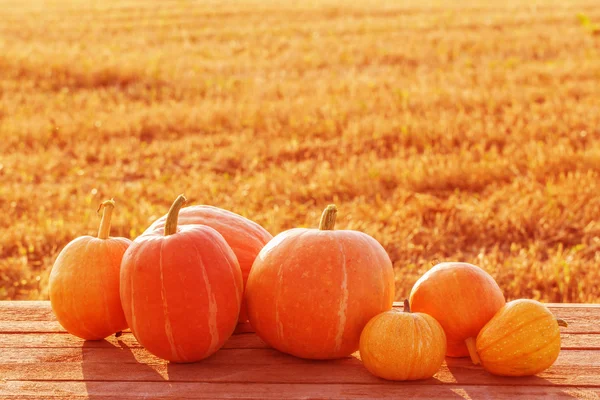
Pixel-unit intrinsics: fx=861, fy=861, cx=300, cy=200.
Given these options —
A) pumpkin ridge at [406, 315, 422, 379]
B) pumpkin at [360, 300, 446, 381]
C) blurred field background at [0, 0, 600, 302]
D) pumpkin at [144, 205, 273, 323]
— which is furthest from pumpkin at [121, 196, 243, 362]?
blurred field background at [0, 0, 600, 302]

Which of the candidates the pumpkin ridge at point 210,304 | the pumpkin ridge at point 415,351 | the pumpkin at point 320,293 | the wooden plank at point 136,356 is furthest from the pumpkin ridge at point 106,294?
the pumpkin ridge at point 415,351

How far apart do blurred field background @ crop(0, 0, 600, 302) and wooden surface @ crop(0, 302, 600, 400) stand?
77.8 inches

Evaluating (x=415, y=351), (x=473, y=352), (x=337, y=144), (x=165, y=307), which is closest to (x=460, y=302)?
(x=473, y=352)

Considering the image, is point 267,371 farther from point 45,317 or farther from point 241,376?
point 45,317

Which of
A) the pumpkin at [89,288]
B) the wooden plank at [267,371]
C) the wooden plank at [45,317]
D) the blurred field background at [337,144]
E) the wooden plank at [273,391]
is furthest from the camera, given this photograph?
the blurred field background at [337,144]

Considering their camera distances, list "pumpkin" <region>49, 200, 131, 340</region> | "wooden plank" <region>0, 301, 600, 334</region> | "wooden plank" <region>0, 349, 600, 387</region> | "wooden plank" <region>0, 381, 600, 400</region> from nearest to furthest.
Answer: "wooden plank" <region>0, 381, 600, 400</region> < "wooden plank" <region>0, 349, 600, 387</region> < "pumpkin" <region>49, 200, 131, 340</region> < "wooden plank" <region>0, 301, 600, 334</region>

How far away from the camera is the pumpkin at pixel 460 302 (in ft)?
8.73

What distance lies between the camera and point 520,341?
2510 mm

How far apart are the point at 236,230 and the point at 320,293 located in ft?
1.76

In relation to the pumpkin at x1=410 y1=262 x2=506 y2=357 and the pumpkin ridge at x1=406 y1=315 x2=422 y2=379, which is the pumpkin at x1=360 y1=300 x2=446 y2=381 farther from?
the pumpkin at x1=410 y1=262 x2=506 y2=357

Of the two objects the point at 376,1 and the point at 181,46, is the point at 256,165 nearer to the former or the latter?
the point at 181,46

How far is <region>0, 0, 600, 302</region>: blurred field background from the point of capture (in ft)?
18.2

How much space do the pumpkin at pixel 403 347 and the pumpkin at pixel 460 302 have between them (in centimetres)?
15

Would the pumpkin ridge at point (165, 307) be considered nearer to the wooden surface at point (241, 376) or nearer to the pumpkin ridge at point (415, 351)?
the wooden surface at point (241, 376)
